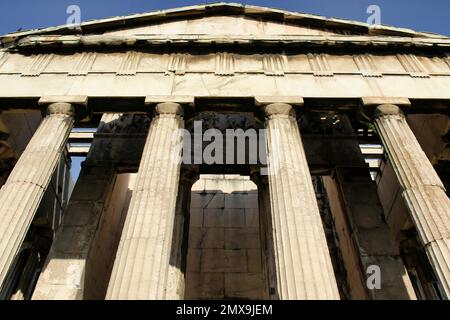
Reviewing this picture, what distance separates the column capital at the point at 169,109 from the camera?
41.8ft

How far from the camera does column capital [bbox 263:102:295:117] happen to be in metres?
12.7

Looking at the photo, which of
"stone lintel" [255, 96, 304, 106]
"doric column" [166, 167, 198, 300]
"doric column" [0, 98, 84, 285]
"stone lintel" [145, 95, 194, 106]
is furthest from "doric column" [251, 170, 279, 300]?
"doric column" [0, 98, 84, 285]

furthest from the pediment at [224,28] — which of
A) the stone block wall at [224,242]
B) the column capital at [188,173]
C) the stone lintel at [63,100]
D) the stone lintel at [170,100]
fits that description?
the stone block wall at [224,242]

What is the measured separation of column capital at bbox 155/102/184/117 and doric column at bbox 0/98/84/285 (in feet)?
9.39

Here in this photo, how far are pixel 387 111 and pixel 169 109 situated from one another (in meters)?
7.08

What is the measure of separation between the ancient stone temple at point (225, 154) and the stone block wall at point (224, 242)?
70mm

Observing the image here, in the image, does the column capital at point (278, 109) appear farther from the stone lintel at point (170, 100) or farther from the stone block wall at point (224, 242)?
the stone block wall at point (224, 242)

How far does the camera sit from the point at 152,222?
9727 mm

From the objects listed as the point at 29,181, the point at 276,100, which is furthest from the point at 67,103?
the point at 276,100

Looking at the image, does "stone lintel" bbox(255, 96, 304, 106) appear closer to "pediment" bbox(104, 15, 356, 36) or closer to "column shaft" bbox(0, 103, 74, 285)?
"pediment" bbox(104, 15, 356, 36)

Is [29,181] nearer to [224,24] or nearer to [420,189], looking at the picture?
[224,24]

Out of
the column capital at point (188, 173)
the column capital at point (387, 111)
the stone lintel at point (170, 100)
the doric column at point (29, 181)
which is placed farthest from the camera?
the column capital at point (188, 173)

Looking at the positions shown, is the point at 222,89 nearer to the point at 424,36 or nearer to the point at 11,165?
the point at 424,36

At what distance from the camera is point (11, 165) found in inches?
661
